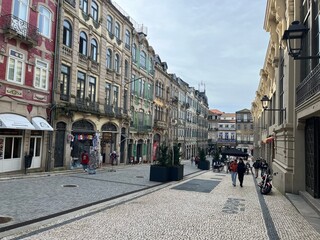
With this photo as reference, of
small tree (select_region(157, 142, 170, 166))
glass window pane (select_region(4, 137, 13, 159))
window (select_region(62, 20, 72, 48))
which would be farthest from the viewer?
window (select_region(62, 20, 72, 48))

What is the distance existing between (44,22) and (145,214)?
53.0 feet

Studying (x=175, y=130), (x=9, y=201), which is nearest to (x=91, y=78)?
(x=9, y=201)

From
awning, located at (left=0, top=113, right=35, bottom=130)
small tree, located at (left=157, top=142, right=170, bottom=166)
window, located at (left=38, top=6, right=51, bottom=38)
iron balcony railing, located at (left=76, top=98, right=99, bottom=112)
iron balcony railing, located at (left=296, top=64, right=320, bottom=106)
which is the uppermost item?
window, located at (left=38, top=6, right=51, bottom=38)

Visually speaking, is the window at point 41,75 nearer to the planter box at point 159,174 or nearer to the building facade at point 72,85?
the building facade at point 72,85

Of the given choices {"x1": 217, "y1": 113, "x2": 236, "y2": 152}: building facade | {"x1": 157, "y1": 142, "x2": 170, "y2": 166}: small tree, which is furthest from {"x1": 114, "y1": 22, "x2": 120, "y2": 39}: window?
{"x1": 217, "y1": 113, "x2": 236, "y2": 152}: building facade

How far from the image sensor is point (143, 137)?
3562 centimetres

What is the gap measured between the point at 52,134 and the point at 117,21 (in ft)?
49.3

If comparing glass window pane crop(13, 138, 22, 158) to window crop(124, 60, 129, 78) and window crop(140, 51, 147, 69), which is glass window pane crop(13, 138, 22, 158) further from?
window crop(140, 51, 147, 69)

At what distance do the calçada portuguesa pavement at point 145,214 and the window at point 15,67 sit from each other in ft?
22.8

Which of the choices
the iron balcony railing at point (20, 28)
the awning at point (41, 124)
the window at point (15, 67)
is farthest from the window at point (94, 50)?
A: the awning at point (41, 124)

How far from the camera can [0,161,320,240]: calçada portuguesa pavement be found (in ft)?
22.2

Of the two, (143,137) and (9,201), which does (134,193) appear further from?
(143,137)

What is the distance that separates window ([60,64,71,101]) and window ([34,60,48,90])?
1751 millimetres

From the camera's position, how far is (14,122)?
51.8 feet
